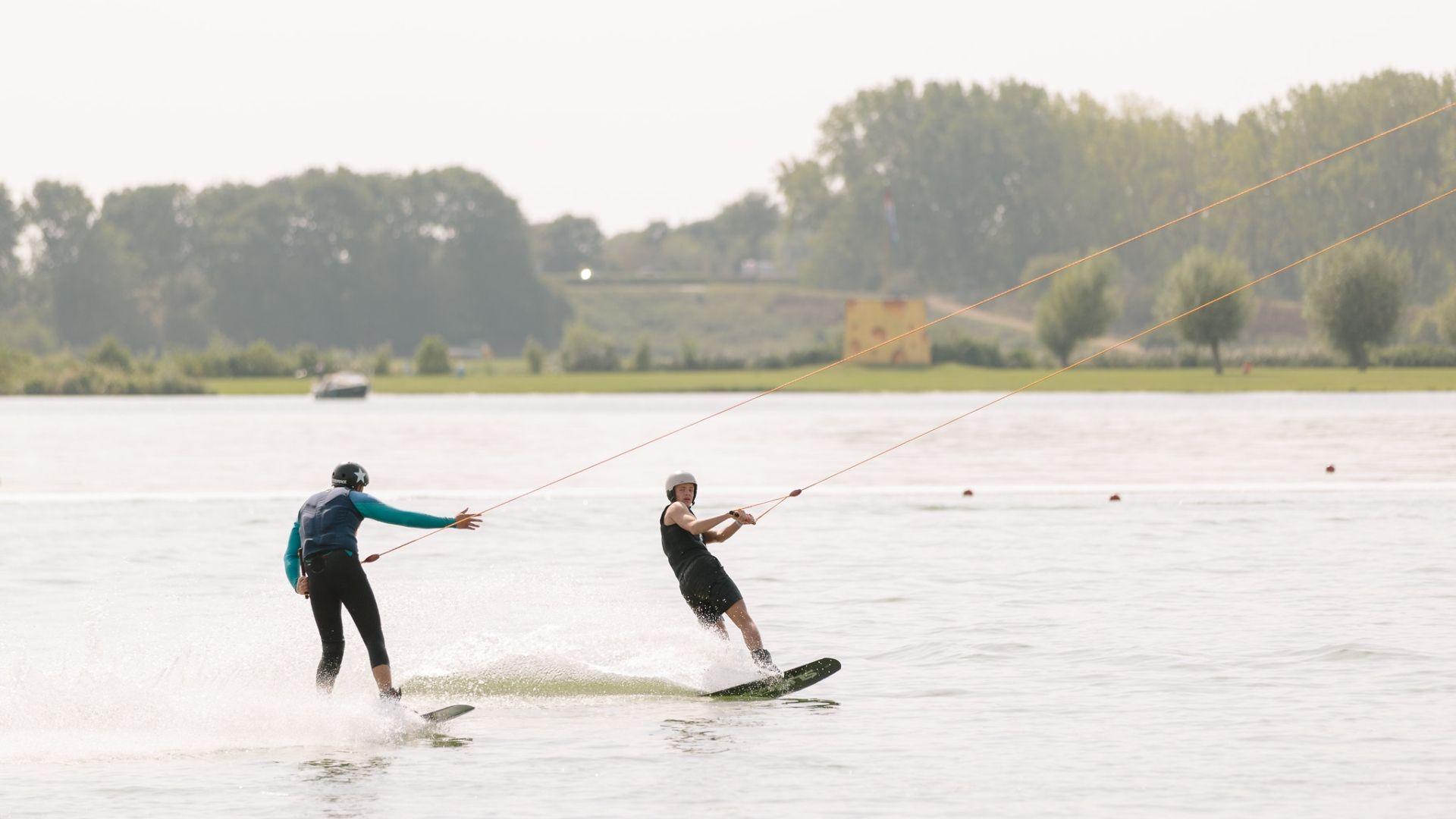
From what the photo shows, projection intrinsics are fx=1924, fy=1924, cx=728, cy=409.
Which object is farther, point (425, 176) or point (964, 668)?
point (425, 176)

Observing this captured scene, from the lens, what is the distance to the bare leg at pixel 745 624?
13.4 meters

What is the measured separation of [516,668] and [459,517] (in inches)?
99.9

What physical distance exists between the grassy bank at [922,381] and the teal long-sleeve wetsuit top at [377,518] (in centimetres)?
6808

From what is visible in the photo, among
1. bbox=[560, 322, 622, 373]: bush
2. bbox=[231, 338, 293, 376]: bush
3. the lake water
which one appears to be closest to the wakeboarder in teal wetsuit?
the lake water

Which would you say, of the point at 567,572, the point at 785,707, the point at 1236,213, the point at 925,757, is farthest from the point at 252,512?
the point at 1236,213

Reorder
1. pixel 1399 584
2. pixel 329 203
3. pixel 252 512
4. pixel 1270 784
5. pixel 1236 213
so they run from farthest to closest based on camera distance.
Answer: pixel 329 203
pixel 1236 213
pixel 252 512
pixel 1399 584
pixel 1270 784

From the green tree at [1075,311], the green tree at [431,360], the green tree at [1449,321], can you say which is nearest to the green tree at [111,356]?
the green tree at [431,360]

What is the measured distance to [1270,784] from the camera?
10.6 meters

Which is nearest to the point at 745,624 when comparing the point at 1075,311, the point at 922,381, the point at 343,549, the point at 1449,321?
the point at 343,549

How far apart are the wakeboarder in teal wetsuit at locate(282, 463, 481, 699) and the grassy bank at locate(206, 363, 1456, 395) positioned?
6799 cm

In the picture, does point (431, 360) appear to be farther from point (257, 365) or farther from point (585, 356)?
point (257, 365)

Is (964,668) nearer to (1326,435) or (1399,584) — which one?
(1399,584)

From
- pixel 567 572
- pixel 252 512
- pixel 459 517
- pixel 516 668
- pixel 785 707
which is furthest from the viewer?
pixel 252 512

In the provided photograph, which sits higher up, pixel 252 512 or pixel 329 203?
pixel 329 203
